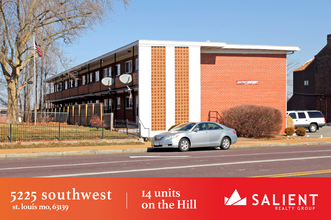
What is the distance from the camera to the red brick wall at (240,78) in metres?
26.9

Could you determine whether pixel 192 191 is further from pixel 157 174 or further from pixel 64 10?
pixel 64 10

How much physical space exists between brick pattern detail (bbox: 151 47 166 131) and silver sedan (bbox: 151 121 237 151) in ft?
21.4

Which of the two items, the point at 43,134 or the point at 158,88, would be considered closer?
the point at 43,134

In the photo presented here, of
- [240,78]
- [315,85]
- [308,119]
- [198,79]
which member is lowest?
[308,119]

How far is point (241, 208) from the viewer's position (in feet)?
18.9

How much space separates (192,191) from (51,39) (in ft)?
89.6

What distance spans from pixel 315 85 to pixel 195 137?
4216cm

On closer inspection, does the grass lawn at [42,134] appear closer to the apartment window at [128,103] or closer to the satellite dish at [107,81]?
the satellite dish at [107,81]

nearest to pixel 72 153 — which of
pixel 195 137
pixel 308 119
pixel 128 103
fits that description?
pixel 195 137

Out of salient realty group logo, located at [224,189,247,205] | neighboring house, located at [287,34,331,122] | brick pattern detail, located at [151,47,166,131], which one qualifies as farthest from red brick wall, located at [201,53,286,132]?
neighboring house, located at [287,34,331,122]

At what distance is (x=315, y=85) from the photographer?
53.4 meters

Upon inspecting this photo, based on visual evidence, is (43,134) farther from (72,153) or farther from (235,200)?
(235,200)

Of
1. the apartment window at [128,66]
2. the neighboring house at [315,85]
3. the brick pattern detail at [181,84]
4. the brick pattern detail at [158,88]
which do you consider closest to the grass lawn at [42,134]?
the brick pattern detail at [158,88]

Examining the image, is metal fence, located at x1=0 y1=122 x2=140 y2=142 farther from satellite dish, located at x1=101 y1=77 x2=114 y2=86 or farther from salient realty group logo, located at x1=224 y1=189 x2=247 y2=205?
salient realty group logo, located at x1=224 y1=189 x2=247 y2=205
